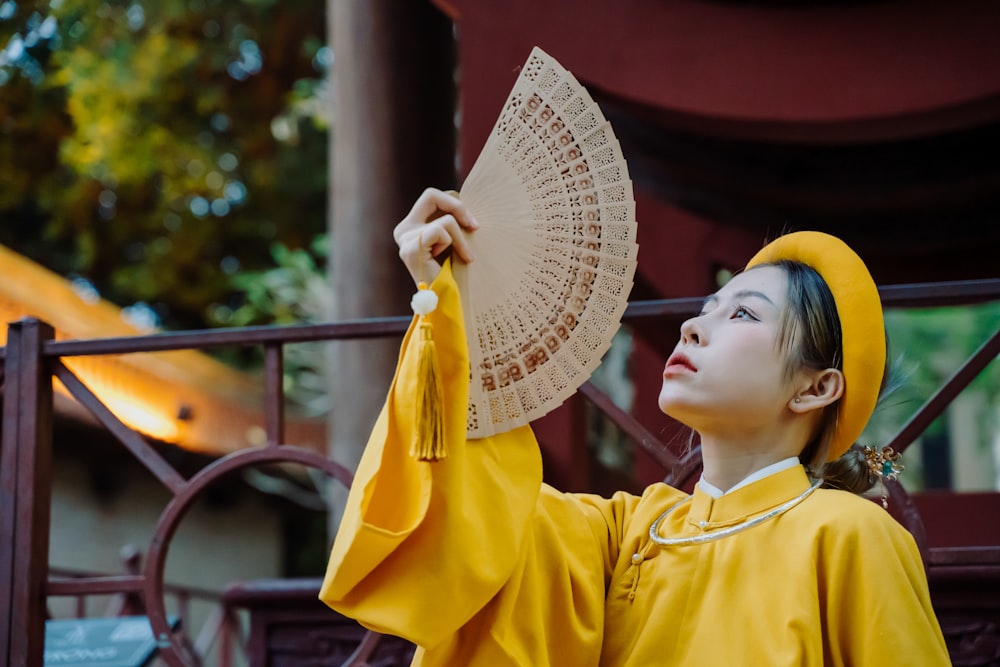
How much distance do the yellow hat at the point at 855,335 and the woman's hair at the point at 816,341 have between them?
0.05ft

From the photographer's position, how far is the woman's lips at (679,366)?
5.71ft

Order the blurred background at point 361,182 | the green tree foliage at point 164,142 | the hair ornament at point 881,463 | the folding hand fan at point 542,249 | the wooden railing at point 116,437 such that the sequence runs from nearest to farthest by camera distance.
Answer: the folding hand fan at point 542,249
the hair ornament at point 881,463
the wooden railing at point 116,437
the blurred background at point 361,182
the green tree foliage at point 164,142

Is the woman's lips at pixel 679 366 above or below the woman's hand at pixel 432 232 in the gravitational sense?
below

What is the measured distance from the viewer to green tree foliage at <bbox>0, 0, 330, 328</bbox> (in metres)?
6.98

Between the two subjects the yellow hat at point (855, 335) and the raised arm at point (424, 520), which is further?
the yellow hat at point (855, 335)

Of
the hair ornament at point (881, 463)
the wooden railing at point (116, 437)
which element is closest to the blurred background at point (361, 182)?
the hair ornament at point (881, 463)

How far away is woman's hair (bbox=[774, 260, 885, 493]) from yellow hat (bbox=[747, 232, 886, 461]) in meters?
0.02

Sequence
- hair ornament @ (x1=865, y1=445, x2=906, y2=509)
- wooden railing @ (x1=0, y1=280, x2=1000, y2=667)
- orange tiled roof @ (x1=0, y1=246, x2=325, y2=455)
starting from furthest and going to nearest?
orange tiled roof @ (x1=0, y1=246, x2=325, y2=455) < wooden railing @ (x1=0, y1=280, x2=1000, y2=667) < hair ornament @ (x1=865, y1=445, x2=906, y2=509)

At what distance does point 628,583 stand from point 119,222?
23.2ft

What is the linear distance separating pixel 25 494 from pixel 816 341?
167cm

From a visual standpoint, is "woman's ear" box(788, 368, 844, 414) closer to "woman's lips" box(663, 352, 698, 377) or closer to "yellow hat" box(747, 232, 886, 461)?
"yellow hat" box(747, 232, 886, 461)

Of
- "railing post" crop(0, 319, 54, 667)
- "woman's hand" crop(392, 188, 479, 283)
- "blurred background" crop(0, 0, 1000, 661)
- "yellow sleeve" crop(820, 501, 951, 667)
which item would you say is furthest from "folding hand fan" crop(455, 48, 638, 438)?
"railing post" crop(0, 319, 54, 667)

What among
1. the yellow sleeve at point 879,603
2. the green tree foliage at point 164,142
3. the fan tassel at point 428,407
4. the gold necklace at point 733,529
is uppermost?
the green tree foliage at point 164,142

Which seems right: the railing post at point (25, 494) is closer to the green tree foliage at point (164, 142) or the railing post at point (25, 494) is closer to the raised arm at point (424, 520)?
the raised arm at point (424, 520)
